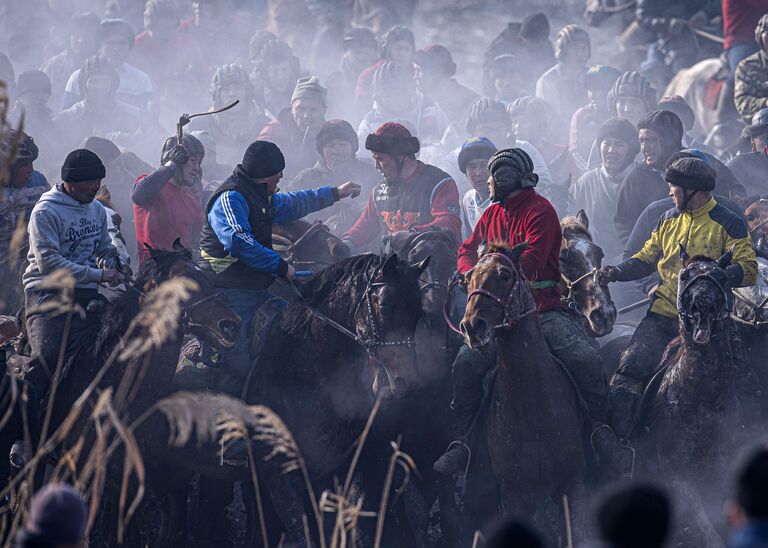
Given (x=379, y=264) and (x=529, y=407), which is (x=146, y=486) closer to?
(x=379, y=264)

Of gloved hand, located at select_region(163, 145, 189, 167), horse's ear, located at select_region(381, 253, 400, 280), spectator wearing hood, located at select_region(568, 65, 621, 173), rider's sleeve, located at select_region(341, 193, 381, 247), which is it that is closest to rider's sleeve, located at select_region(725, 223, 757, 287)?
horse's ear, located at select_region(381, 253, 400, 280)

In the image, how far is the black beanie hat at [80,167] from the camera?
908 centimetres

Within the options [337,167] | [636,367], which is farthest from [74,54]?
[636,367]

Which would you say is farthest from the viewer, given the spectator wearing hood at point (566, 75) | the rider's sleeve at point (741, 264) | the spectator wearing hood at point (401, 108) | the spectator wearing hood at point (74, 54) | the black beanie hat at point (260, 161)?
the spectator wearing hood at point (74, 54)

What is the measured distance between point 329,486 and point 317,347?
4.09ft

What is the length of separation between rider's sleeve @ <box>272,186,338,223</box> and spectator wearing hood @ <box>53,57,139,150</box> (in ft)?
34.4

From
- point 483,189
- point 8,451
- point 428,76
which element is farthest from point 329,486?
point 428,76

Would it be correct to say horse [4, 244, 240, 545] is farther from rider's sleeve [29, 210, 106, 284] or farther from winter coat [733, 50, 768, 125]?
winter coat [733, 50, 768, 125]

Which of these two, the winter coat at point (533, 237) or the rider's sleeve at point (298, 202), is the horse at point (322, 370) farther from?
the rider's sleeve at point (298, 202)

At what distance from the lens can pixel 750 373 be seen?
864cm

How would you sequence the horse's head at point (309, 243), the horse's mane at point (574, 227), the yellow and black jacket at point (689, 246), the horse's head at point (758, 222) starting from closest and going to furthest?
1. the yellow and black jacket at point (689, 246)
2. the horse's mane at point (574, 227)
3. the horse's head at point (758, 222)
4. the horse's head at point (309, 243)

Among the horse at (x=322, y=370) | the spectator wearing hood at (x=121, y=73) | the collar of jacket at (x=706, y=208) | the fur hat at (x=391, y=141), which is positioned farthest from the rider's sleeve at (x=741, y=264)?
the spectator wearing hood at (x=121, y=73)

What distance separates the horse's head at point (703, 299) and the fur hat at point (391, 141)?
14.7 ft

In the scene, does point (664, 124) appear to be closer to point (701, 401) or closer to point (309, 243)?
point (309, 243)
